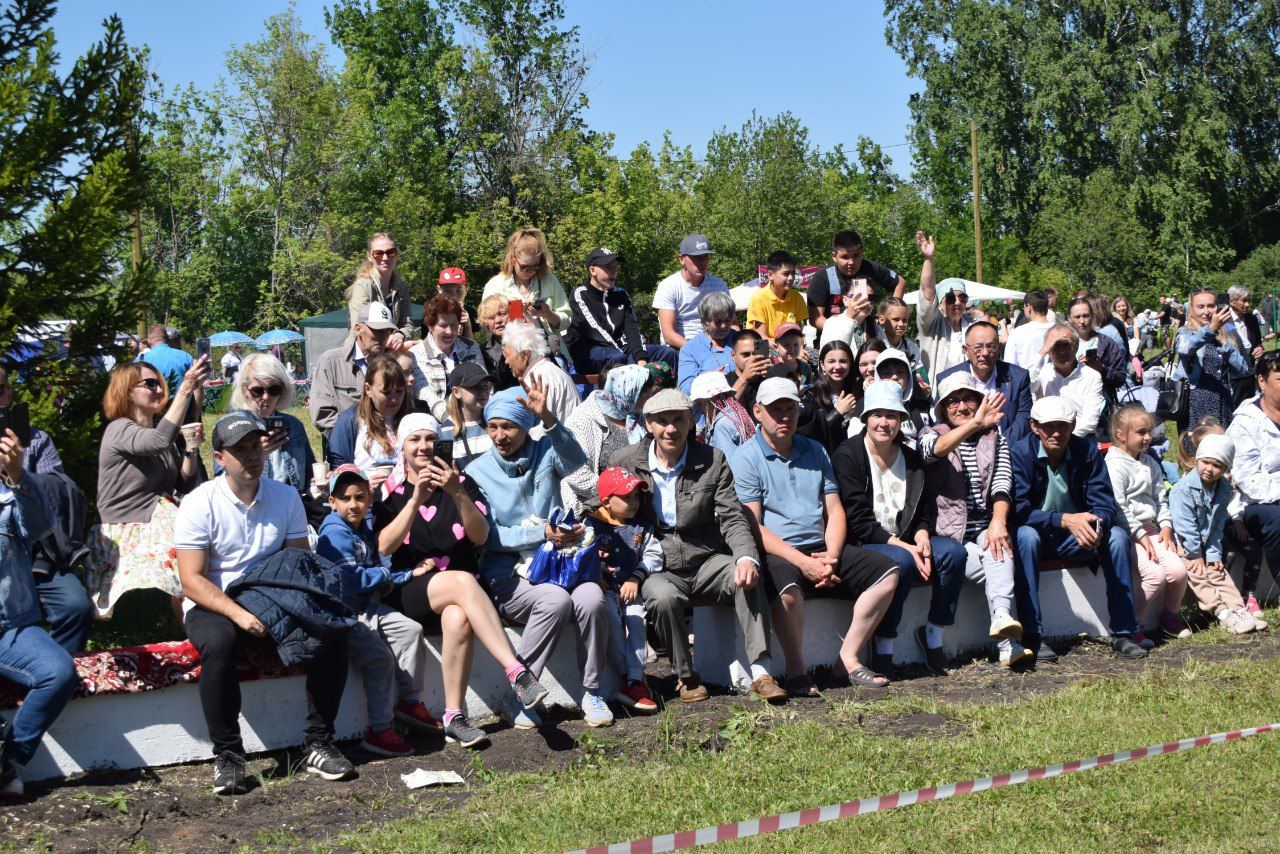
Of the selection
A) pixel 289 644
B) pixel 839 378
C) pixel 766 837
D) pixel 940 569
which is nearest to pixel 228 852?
pixel 289 644

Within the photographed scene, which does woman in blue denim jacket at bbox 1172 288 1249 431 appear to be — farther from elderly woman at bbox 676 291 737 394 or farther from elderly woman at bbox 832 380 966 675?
elderly woman at bbox 832 380 966 675

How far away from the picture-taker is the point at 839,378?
28.5 feet

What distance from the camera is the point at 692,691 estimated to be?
22.7ft

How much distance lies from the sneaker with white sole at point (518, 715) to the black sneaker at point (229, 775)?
1393 mm

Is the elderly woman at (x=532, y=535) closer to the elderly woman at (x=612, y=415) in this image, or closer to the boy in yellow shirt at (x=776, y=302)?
the elderly woman at (x=612, y=415)

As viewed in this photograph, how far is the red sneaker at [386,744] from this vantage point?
6.15 meters

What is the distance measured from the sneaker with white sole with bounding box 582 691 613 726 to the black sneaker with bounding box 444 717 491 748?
0.54 m

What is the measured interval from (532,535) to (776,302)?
462 centimetres

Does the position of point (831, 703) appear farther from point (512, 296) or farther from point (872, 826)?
point (512, 296)

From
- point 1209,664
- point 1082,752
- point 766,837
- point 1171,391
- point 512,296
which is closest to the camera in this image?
point 766,837

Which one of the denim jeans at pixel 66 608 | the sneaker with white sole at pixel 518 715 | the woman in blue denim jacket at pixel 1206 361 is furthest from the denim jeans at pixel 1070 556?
the denim jeans at pixel 66 608

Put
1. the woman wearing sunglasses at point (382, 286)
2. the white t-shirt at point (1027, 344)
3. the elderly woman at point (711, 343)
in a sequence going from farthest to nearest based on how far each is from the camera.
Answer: the white t-shirt at point (1027, 344) → the woman wearing sunglasses at point (382, 286) → the elderly woman at point (711, 343)

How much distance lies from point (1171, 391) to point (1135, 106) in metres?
39.3

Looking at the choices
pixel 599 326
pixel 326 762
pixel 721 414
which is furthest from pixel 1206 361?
pixel 326 762
